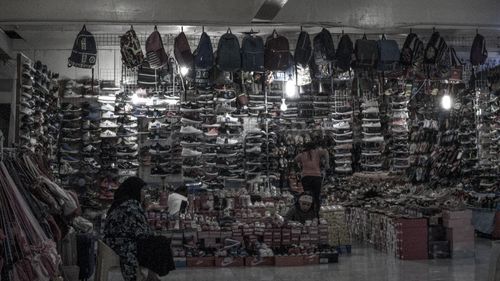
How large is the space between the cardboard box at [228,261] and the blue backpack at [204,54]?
3.03 m

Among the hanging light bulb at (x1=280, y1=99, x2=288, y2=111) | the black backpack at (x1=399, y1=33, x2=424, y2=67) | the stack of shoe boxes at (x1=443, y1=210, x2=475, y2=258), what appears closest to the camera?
the stack of shoe boxes at (x1=443, y1=210, x2=475, y2=258)

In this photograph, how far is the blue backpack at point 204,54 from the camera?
959 centimetres

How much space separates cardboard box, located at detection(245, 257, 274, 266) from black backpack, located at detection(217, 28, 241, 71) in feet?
9.76

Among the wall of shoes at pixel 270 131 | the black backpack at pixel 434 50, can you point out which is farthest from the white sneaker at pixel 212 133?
the black backpack at pixel 434 50

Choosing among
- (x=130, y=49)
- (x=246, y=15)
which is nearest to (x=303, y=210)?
(x=246, y=15)

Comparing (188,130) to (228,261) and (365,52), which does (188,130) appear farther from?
(228,261)

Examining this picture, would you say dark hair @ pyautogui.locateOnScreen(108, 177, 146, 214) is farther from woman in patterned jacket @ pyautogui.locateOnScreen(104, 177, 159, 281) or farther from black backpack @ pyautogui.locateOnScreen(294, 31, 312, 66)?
black backpack @ pyautogui.locateOnScreen(294, 31, 312, 66)

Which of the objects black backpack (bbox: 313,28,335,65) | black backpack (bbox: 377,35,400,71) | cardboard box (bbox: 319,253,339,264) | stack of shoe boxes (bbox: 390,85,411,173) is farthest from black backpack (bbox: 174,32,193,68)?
stack of shoe boxes (bbox: 390,85,411,173)

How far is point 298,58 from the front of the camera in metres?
9.90

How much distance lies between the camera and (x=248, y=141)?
46.3 ft

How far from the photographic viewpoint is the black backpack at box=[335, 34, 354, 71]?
986cm

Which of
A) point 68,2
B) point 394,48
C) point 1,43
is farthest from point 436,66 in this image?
point 1,43

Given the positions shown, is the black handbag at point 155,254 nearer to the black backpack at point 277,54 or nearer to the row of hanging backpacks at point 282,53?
the row of hanging backpacks at point 282,53

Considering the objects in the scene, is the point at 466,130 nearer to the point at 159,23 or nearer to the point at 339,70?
the point at 339,70
